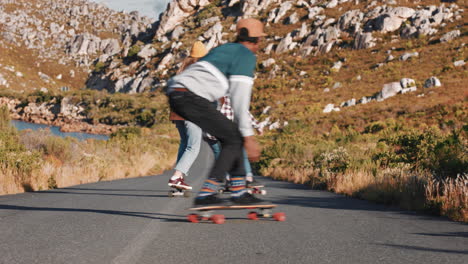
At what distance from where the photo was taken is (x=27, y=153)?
9.87m

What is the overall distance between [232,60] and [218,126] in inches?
24.9

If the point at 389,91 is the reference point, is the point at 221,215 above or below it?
below

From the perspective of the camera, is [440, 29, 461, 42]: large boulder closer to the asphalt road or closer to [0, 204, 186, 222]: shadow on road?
the asphalt road

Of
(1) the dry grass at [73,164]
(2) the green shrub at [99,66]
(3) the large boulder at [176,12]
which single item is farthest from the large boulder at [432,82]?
(2) the green shrub at [99,66]

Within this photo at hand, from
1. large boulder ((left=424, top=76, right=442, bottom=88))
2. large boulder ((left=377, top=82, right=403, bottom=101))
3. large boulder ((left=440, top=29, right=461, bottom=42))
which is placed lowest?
large boulder ((left=377, top=82, right=403, bottom=101))

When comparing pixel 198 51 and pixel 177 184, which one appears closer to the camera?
pixel 198 51

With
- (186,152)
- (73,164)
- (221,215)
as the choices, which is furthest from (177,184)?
(73,164)

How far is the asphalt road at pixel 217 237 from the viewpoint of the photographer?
316 cm

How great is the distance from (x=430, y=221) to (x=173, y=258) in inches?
140

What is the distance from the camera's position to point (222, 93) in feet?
13.4

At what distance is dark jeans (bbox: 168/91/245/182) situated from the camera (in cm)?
399

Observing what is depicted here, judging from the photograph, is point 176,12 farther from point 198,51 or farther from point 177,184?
point 177,184

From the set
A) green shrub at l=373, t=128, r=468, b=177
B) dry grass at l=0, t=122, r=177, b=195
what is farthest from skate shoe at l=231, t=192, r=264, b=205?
dry grass at l=0, t=122, r=177, b=195

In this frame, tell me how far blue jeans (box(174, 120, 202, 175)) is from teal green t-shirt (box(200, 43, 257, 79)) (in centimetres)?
239
